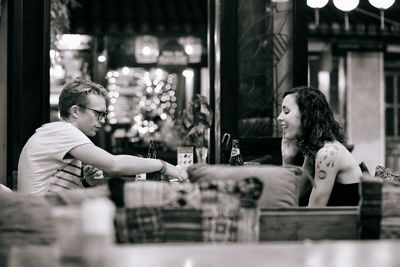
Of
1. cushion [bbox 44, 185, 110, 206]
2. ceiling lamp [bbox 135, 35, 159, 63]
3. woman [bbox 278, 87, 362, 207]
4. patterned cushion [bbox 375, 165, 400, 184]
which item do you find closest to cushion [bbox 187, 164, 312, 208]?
cushion [bbox 44, 185, 110, 206]

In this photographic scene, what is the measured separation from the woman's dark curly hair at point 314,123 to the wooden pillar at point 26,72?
191 centimetres

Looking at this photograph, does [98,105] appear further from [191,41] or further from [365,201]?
[191,41]

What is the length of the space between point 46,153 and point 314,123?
1585 mm

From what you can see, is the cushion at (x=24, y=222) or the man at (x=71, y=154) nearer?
the cushion at (x=24, y=222)

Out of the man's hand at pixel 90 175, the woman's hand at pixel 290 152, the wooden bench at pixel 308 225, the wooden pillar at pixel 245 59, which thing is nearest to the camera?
the wooden bench at pixel 308 225

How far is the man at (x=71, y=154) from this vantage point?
3.47 meters

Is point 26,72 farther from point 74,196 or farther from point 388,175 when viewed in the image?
point 388,175

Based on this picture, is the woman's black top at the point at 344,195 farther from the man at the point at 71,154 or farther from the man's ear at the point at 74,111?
the man's ear at the point at 74,111

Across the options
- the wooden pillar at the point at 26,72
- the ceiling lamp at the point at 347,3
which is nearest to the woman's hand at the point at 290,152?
the wooden pillar at the point at 26,72

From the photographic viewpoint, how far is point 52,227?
223cm

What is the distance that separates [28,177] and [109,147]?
6441 mm

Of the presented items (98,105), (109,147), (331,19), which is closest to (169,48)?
(109,147)

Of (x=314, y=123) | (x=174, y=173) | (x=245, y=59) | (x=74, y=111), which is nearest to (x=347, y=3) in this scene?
(x=245, y=59)

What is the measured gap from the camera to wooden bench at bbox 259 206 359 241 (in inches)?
102
